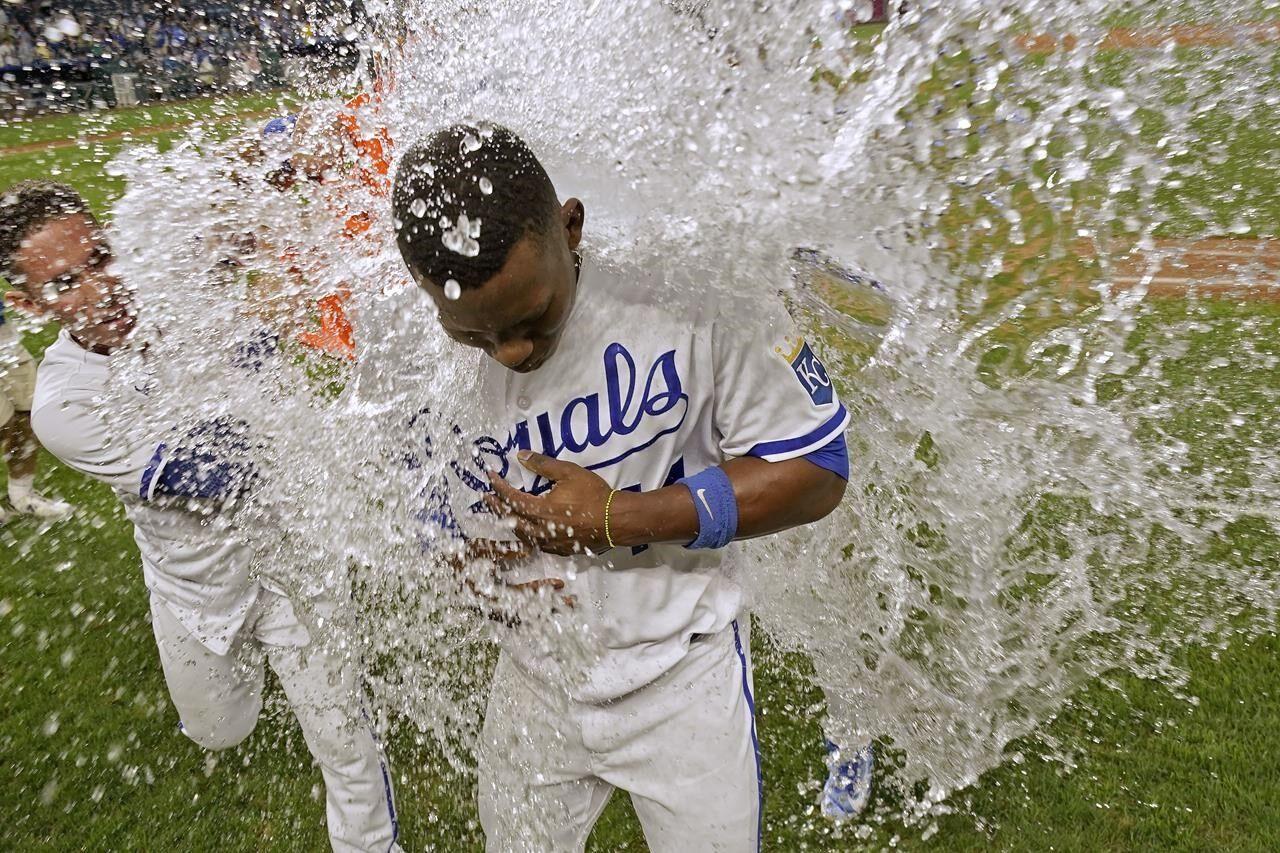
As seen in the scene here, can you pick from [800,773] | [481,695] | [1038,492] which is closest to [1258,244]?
[1038,492]

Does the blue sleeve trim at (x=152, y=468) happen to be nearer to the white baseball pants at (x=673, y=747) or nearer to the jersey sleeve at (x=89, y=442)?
the jersey sleeve at (x=89, y=442)

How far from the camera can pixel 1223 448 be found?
4797mm

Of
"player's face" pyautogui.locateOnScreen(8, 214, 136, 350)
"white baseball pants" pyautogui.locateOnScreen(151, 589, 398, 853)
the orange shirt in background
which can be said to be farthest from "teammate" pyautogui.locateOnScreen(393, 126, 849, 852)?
"player's face" pyautogui.locateOnScreen(8, 214, 136, 350)

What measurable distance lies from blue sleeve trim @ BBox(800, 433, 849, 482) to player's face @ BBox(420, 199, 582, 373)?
60 centimetres

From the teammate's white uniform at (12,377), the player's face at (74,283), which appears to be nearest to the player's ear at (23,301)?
the player's face at (74,283)

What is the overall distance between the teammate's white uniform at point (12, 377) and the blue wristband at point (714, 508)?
5.76 meters

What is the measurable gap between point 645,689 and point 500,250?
1.11 meters

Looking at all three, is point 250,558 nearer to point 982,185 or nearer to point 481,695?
point 481,695

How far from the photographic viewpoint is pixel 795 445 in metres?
1.90

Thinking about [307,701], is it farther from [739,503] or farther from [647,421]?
[739,503]

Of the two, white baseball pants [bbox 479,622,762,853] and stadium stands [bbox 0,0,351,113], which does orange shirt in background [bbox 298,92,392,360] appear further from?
stadium stands [bbox 0,0,351,113]

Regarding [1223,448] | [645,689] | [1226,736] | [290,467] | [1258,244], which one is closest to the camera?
[645,689]

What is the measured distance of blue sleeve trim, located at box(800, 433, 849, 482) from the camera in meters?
1.93

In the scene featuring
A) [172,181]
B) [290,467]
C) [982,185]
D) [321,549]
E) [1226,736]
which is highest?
[172,181]
